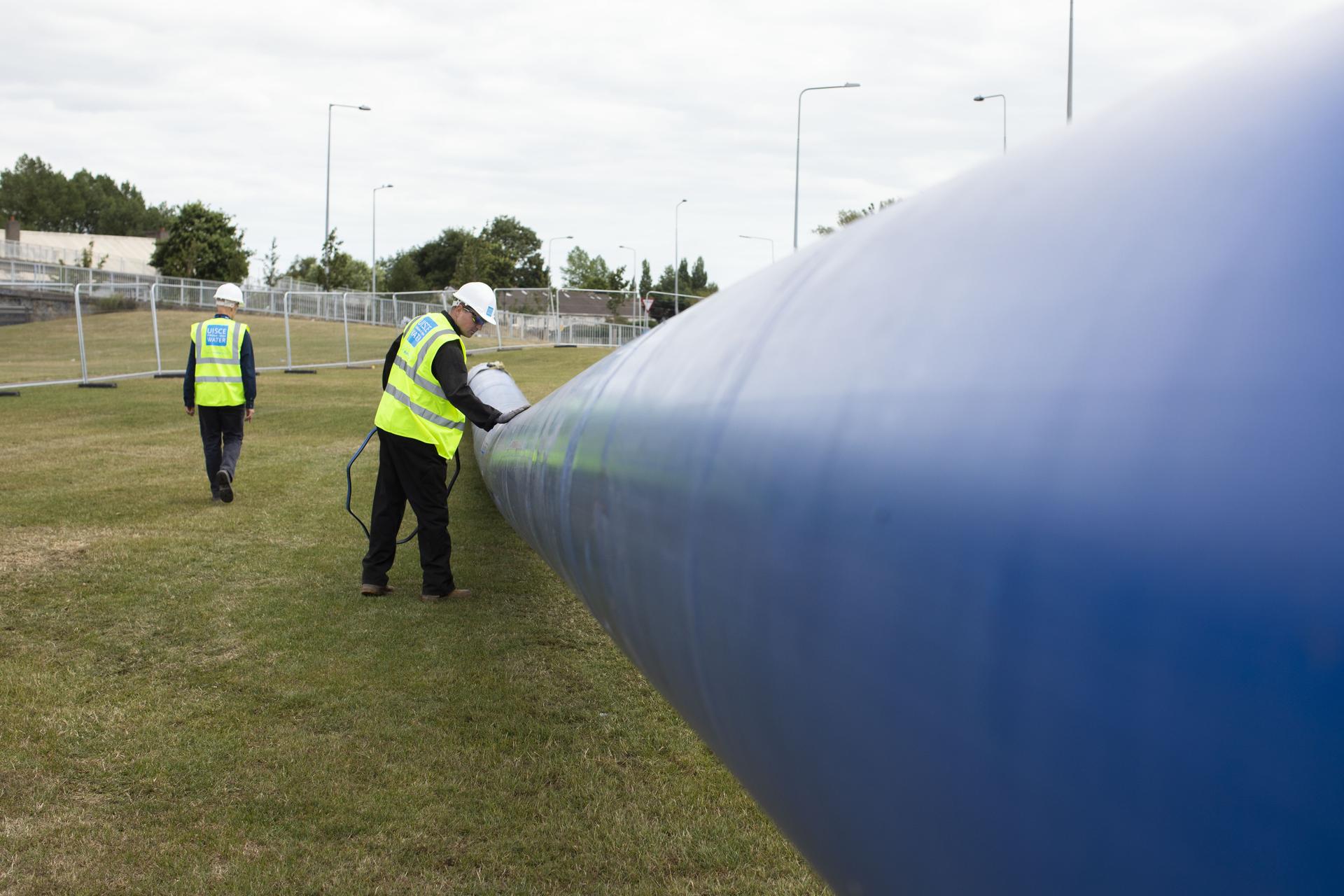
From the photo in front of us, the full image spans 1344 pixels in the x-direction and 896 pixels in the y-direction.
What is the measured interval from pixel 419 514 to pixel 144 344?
Answer: 26.1 metres

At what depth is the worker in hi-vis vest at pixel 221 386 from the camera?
355 inches

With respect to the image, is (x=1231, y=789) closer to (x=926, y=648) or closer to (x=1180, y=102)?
(x=926, y=648)

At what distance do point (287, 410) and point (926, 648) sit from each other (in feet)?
52.0

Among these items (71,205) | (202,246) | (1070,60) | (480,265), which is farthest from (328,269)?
(71,205)

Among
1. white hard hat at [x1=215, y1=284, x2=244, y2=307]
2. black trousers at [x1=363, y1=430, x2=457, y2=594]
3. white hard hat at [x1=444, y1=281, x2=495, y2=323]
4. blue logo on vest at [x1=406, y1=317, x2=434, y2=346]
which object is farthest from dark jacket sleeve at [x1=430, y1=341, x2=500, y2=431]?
white hard hat at [x1=215, y1=284, x2=244, y2=307]

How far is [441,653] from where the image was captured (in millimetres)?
5383

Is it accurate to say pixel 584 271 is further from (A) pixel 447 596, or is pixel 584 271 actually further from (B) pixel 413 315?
(A) pixel 447 596

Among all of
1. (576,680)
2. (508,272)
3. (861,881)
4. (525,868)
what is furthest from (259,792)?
(508,272)

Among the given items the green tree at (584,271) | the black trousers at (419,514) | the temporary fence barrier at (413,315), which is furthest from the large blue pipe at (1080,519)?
the green tree at (584,271)

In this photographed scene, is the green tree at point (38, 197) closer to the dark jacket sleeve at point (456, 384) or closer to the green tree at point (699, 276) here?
the green tree at point (699, 276)

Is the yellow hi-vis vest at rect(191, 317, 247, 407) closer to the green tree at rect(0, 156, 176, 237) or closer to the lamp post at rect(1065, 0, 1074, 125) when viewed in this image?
the lamp post at rect(1065, 0, 1074, 125)

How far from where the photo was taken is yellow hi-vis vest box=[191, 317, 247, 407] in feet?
29.6

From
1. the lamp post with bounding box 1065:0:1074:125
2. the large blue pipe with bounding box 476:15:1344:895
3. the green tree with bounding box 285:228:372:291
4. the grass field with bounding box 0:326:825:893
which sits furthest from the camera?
the green tree with bounding box 285:228:372:291

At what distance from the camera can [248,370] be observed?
9.16m
